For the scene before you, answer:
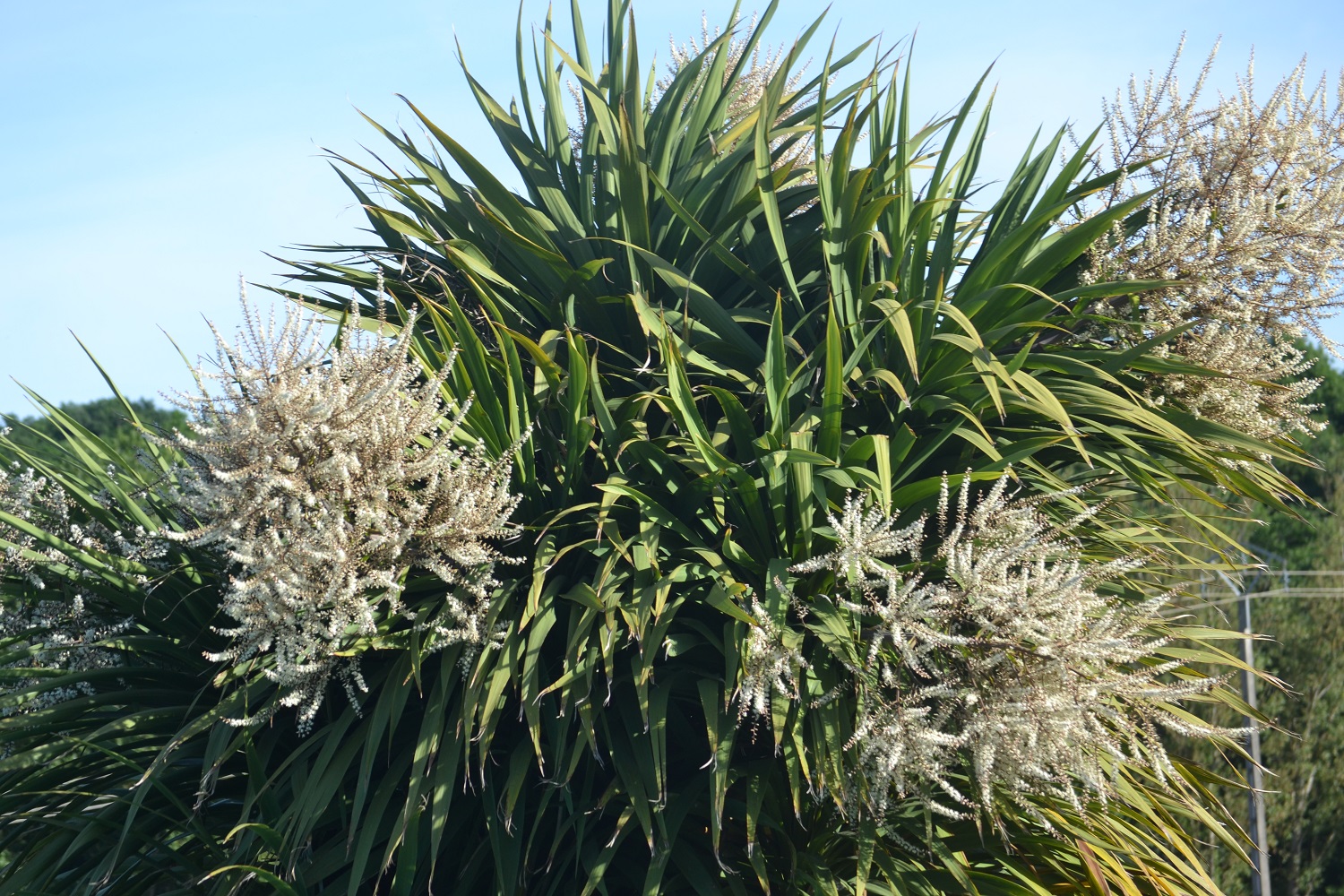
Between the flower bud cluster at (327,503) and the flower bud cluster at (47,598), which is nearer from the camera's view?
the flower bud cluster at (327,503)

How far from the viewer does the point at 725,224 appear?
326 cm

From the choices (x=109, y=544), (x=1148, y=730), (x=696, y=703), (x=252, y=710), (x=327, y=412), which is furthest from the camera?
(x=109, y=544)

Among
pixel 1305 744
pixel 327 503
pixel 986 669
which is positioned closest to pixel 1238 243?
pixel 986 669

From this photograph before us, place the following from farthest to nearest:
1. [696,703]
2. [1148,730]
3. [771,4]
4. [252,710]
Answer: [771,4] → [696,703] → [252,710] → [1148,730]

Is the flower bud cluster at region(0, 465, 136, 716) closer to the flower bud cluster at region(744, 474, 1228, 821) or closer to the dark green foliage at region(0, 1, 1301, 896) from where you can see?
the dark green foliage at region(0, 1, 1301, 896)

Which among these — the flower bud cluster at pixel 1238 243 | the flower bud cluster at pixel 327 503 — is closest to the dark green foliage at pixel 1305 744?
the flower bud cluster at pixel 1238 243

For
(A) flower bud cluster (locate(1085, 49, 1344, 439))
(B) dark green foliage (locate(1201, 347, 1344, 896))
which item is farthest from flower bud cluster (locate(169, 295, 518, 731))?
(B) dark green foliage (locate(1201, 347, 1344, 896))

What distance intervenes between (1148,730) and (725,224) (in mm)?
1757

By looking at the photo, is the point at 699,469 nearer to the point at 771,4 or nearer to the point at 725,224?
the point at 725,224

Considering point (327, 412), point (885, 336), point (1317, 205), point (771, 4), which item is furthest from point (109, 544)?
point (1317, 205)

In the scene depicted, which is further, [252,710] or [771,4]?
[771,4]

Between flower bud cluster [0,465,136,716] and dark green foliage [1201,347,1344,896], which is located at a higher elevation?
flower bud cluster [0,465,136,716]

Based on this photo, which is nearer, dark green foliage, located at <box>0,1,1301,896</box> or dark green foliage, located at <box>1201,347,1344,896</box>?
dark green foliage, located at <box>0,1,1301,896</box>

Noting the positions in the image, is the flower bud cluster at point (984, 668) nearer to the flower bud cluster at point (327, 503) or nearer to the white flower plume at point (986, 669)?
the white flower plume at point (986, 669)
